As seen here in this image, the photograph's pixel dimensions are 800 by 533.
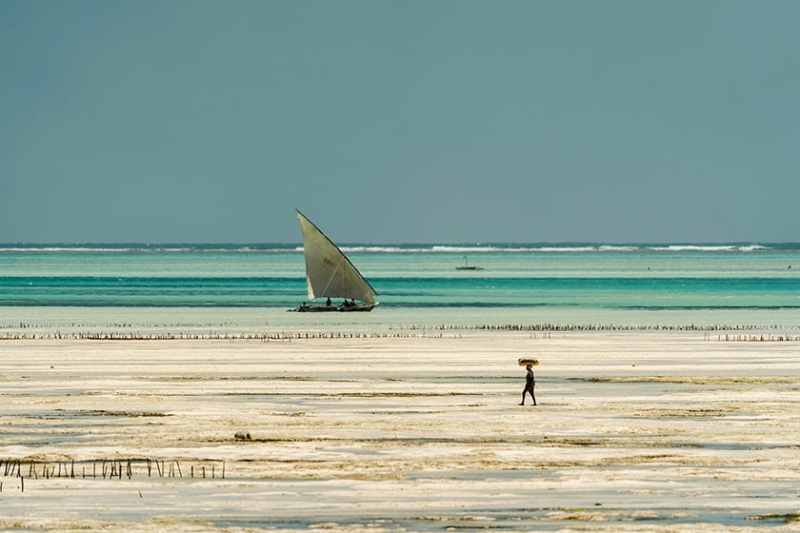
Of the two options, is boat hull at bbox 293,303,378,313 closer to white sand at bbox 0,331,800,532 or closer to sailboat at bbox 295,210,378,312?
sailboat at bbox 295,210,378,312

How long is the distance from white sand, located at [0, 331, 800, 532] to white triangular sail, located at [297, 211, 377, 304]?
Answer: 4151 cm

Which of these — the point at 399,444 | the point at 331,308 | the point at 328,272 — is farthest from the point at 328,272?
the point at 399,444

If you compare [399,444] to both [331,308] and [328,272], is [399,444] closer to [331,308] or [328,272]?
[331,308]

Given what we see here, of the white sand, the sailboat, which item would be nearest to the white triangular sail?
the sailboat

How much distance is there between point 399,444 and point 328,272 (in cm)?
6273

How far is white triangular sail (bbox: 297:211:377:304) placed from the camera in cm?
8788

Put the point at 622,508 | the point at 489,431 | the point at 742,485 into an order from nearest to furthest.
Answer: the point at 622,508 < the point at 742,485 < the point at 489,431

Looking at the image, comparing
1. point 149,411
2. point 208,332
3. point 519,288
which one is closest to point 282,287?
point 519,288

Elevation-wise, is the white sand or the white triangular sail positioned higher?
the white triangular sail

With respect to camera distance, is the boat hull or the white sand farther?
the boat hull

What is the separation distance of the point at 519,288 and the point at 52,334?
7840 centimetres

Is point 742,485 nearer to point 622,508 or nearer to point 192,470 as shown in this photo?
point 622,508

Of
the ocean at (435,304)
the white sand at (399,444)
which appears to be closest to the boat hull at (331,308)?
the ocean at (435,304)

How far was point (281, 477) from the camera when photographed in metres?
23.6
